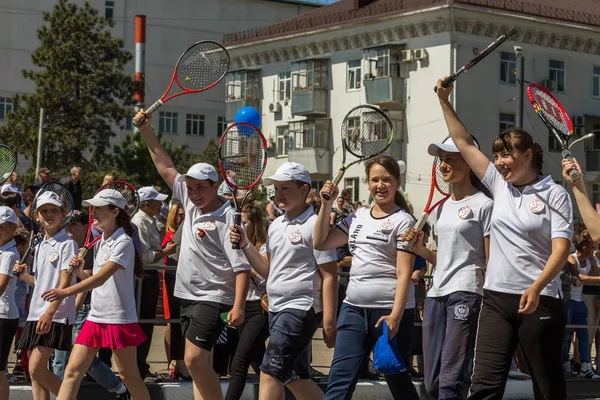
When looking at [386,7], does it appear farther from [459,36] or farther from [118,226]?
[118,226]

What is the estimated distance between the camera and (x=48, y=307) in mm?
9961

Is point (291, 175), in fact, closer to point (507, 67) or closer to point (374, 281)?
point (374, 281)

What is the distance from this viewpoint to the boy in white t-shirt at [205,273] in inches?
376

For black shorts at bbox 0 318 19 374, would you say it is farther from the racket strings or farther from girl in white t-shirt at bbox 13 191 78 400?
the racket strings

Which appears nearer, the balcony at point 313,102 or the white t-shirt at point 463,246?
the white t-shirt at point 463,246

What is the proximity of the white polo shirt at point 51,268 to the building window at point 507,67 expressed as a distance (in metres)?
49.2

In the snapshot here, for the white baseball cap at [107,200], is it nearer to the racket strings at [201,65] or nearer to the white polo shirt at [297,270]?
the racket strings at [201,65]

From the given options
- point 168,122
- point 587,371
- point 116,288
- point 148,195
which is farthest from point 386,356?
point 168,122

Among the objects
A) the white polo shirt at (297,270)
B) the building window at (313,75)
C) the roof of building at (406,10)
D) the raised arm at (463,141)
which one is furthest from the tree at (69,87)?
the raised arm at (463,141)

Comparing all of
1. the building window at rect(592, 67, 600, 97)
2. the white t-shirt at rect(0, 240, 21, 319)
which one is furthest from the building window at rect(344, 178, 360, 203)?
the white t-shirt at rect(0, 240, 21, 319)

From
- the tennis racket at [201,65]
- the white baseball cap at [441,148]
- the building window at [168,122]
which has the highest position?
the building window at [168,122]

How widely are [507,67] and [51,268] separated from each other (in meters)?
49.9

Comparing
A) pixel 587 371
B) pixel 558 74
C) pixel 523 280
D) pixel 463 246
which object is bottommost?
pixel 587 371

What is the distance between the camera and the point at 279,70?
6719cm
